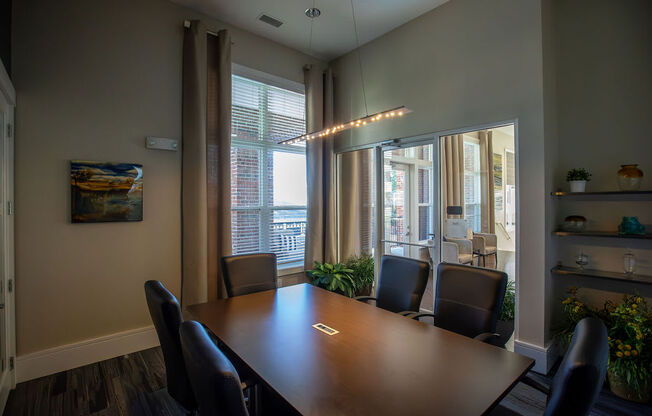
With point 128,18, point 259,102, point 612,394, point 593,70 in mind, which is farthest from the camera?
point 259,102

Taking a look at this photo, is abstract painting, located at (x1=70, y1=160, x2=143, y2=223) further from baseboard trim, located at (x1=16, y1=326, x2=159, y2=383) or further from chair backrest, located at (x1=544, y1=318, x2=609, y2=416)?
chair backrest, located at (x1=544, y1=318, x2=609, y2=416)

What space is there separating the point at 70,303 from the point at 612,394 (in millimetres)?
4614

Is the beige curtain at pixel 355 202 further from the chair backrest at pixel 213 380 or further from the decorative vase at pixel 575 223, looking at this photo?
the chair backrest at pixel 213 380

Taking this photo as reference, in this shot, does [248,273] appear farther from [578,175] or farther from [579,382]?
[578,175]

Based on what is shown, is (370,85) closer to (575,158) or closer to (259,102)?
(259,102)

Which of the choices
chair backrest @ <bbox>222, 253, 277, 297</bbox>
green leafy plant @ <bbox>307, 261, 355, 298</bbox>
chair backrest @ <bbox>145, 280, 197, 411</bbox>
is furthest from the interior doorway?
chair backrest @ <bbox>145, 280, 197, 411</bbox>

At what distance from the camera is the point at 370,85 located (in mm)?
4199

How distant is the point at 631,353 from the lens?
2221mm

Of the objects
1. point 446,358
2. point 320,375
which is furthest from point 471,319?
point 320,375

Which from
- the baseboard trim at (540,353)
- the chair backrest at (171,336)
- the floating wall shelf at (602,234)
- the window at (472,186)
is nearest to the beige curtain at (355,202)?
the window at (472,186)

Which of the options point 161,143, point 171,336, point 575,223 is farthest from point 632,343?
point 161,143

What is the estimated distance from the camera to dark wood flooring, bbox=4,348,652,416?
2.22 m

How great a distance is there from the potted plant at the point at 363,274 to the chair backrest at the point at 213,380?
11.2 feet

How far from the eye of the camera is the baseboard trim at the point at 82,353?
262 centimetres
